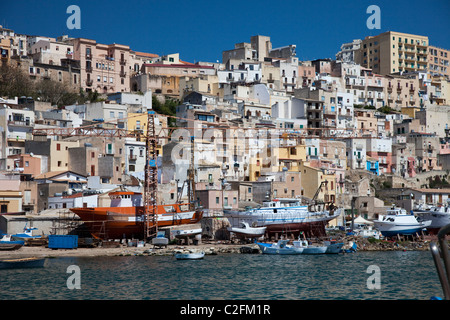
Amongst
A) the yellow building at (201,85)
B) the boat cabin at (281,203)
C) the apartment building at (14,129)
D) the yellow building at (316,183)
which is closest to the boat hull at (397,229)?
the boat cabin at (281,203)

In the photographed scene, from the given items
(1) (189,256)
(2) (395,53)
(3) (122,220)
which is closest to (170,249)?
(1) (189,256)

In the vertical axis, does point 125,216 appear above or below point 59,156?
below

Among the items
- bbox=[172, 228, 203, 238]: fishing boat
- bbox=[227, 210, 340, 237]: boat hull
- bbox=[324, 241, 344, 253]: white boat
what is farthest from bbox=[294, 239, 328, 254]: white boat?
bbox=[172, 228, 203, 238]: fishing boat

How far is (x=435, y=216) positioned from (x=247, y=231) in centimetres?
1823

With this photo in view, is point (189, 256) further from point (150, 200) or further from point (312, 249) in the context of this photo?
point (150, 200)

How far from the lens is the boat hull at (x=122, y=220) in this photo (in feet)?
161

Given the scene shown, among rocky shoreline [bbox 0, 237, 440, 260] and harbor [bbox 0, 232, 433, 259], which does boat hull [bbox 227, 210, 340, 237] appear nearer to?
harbor [bbox 0, 232, 433, 259]

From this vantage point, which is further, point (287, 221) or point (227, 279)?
point (287, 221)

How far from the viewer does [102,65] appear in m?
90.9

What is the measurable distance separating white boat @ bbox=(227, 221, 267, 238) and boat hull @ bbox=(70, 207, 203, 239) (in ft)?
11.1

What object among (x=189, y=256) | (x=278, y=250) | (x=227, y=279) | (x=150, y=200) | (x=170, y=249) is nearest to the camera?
(x=227, y=279)

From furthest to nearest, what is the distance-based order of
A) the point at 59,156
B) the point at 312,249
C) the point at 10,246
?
the point at 59,156 → the point at 312,249 → the point at 10,246

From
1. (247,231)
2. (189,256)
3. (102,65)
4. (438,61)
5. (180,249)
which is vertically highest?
(438,61)
